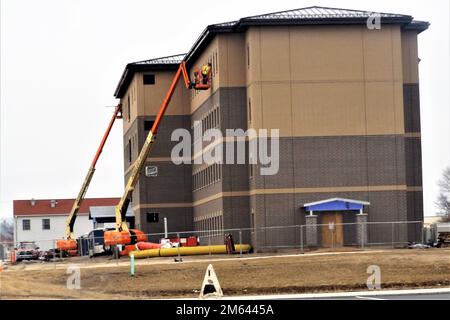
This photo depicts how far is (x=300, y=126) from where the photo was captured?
65.5 meters

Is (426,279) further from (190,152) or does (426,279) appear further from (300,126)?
(190,152)

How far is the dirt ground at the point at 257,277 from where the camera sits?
112ft

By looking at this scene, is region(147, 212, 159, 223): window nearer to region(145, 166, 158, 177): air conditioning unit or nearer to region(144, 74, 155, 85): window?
region(145, 166, 158, 177): air conditioning unit

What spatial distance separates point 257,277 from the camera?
1548 inches

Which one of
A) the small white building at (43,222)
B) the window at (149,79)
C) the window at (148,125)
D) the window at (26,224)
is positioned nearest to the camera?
the window at (149,79)

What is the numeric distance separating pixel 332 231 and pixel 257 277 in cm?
2408

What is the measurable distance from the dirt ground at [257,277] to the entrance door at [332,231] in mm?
13505

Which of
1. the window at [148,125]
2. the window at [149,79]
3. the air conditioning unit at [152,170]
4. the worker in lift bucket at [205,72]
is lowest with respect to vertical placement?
the air conditioning unit at [152,170]

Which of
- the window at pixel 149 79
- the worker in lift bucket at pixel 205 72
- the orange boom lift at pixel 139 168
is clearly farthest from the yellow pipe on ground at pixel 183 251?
the window at pixel 149 79

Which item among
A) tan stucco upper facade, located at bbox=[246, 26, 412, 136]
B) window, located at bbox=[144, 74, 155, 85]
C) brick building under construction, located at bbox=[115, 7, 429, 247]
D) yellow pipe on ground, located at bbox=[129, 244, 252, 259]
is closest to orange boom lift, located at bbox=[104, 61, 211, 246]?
brick building under construction, located at bbox=[115, 7, 429, 247]

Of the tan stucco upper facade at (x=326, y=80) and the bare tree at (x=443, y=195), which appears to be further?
the bare tree at (x=443, y=195)

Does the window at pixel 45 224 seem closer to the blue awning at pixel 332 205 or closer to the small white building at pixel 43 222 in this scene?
the small white building at pixel 43 222

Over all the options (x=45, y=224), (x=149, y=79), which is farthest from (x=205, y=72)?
(x=45, y=224)

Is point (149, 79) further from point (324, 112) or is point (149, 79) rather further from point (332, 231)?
point (332, 231)
